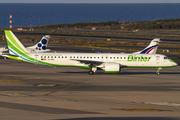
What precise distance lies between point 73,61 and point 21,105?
66.8 ft

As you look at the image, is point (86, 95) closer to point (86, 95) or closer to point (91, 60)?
point (86, 95)

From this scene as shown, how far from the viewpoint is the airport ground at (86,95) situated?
2670cm

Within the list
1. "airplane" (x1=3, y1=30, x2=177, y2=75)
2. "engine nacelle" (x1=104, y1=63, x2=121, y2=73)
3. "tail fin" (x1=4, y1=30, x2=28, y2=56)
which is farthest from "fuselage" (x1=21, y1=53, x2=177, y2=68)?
"tail fin" (x1=4, y1=30, x2=28, y2=56)

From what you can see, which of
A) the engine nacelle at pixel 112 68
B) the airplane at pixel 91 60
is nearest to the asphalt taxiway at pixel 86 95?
the engine nacelle at pixel 112 68

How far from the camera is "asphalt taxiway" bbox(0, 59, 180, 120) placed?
26727 millimetres

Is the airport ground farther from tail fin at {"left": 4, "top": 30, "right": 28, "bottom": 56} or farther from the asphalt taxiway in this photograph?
tail fin at {"left": 4, "top": 30, "right": 28, "bottom": 56}

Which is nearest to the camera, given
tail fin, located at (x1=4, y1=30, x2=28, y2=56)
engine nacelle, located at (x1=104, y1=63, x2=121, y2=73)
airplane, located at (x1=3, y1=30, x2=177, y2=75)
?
engine nacelle, located at (x1=104, y1=63, x2=121, y2=73)

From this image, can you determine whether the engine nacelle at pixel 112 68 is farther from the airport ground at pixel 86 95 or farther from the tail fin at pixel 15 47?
the tail fin at pixel 15 47

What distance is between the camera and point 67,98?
111 feet

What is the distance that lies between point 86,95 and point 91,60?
49.2 feet

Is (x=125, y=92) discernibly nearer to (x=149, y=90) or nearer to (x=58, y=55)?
(x=149, y=90)

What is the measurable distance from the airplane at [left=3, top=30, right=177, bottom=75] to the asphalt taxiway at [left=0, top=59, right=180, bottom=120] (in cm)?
162

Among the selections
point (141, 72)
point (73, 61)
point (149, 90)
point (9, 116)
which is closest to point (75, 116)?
point (9, 116)

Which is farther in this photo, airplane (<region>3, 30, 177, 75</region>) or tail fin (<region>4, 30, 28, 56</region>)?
tail fin (<region>4, 30, 28, 56</region>)
